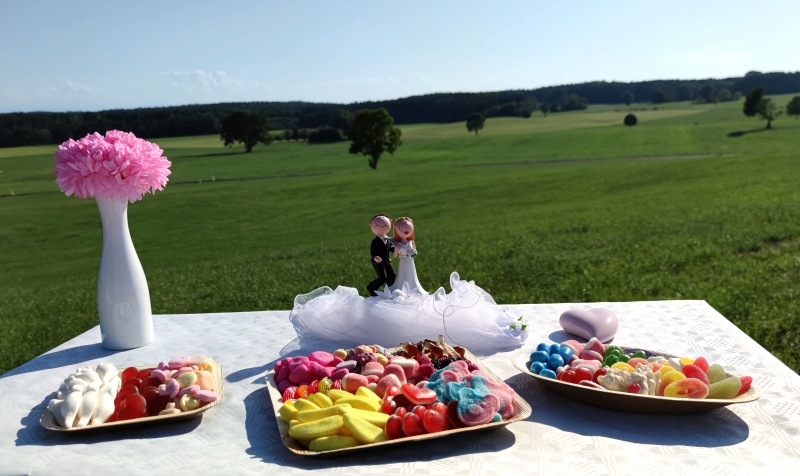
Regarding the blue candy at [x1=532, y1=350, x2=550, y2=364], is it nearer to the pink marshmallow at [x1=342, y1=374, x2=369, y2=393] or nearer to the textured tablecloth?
the textured tablecloth

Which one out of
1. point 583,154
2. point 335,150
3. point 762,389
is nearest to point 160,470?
point 762,389

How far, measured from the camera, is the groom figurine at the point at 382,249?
2.70 meters

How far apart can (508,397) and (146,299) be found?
175 centimetres

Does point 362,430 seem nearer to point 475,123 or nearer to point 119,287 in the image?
point 119,287

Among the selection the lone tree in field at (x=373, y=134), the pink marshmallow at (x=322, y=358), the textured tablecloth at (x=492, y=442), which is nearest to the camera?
the textured tablecloth at (x=492, y=442)

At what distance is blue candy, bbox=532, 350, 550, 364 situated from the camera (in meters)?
2.15

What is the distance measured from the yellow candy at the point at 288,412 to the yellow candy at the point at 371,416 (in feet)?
0.52

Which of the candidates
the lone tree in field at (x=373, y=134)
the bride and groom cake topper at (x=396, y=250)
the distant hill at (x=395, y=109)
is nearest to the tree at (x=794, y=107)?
the distant hill at (x=395, y=109)

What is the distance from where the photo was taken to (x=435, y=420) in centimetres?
172

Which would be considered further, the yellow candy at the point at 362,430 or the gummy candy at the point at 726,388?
the gummy candy at the point at 726,388

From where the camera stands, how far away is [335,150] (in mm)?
25328

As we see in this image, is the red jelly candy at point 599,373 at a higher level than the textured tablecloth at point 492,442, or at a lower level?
higher

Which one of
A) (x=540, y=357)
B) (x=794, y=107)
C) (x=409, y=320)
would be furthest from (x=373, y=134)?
(x=540, y=357)

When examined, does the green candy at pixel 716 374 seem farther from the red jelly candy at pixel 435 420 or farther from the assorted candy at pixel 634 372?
the red jelly candy at pixel 435 420
